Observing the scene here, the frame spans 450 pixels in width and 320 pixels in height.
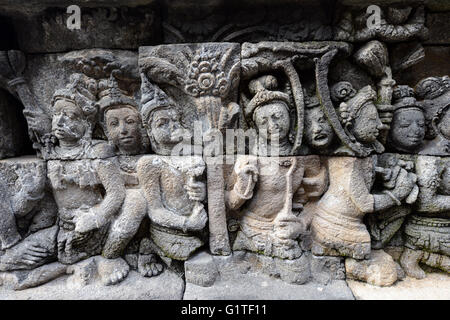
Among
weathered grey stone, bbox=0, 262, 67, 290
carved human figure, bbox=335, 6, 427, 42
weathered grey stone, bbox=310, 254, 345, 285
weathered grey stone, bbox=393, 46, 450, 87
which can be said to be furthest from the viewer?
weathered grey stone, bbox=393, 46, 450, 87

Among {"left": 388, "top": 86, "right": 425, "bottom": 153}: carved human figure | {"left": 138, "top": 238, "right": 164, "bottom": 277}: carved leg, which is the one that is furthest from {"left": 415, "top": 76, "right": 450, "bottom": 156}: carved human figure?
{"left": 138, "top": 238, "right": 164, "bottom": 277}: carved leg

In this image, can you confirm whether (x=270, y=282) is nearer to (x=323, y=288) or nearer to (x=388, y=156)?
(x=323, y=288)

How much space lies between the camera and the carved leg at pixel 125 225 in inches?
92.8

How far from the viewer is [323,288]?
2.28 m

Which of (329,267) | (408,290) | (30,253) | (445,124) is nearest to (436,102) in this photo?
(445,124)

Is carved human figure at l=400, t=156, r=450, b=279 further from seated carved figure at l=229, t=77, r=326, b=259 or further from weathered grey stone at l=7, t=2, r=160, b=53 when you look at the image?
weathered grey stone at l=7, t=2, r=160, b=53

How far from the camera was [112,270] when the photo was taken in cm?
237

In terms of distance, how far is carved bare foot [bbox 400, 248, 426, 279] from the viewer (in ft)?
7.97

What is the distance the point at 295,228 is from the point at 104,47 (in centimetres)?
235

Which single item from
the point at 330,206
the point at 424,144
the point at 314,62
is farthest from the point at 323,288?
the point at 314,62

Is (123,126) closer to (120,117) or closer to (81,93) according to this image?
(120,117)

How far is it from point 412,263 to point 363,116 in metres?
1.46

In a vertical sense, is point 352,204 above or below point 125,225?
above

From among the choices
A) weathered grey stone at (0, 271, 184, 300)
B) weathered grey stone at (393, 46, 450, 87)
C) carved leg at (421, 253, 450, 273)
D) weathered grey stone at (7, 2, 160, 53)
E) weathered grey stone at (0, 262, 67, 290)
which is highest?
weathered grey stone at (7, 2, 160, 53)
